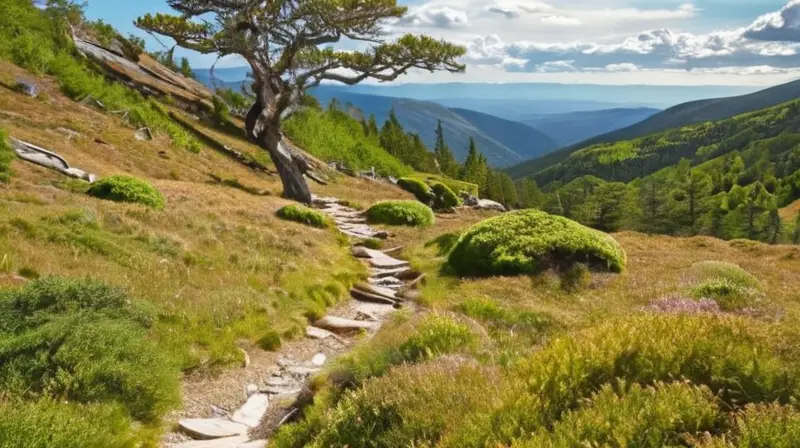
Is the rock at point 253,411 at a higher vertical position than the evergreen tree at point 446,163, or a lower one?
higher

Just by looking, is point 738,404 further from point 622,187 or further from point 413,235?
point 622,187

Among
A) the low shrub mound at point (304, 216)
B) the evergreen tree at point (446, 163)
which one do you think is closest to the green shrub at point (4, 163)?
the low shrub mound at point (304, 216)

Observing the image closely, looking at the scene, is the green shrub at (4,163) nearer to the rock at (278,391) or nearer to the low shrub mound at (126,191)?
the low shrub mound at (126,191)

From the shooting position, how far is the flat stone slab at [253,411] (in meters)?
7.76

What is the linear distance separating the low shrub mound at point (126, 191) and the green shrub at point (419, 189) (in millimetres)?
24762

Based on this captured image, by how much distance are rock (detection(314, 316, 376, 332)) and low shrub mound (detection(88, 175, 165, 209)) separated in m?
8.86

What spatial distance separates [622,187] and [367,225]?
108 metres

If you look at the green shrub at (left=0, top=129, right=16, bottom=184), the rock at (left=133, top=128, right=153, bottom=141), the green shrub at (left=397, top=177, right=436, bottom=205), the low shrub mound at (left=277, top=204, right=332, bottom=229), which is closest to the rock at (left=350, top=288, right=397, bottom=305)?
the low shrub mound at (left=277, top=204, right=332, bottom=229)

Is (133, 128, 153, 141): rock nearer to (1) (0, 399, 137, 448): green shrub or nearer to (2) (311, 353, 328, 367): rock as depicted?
(2) (311, 353, 328, 367): rock

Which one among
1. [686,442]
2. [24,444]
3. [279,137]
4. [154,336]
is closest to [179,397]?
[154,336]

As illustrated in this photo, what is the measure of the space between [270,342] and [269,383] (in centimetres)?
131

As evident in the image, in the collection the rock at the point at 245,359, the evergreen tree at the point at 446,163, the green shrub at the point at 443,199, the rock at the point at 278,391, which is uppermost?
the rock at the point at 245,359

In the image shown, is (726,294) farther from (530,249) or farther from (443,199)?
(443,199)

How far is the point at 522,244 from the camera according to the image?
50.0 feet
